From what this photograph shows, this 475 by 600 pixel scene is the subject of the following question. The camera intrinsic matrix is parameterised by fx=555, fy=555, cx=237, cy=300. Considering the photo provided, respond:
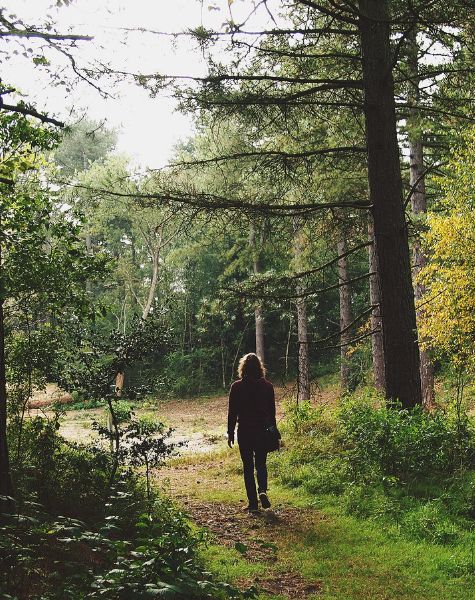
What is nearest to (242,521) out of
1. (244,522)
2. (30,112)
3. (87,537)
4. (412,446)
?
(244,522)

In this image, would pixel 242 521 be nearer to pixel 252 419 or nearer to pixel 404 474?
pixel 252 419

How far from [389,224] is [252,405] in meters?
3.07

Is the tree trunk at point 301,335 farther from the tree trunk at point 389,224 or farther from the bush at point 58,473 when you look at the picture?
the bush at point 58,473

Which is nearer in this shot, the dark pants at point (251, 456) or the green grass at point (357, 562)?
the green grass at point (357, 562)

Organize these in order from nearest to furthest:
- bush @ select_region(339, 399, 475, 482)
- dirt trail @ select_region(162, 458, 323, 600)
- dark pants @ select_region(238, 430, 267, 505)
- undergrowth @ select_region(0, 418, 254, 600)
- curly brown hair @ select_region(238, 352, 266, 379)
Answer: undergrowth @ select_region(0, 418, 254, 600) < dirt trail @ select_region(162, 458, 323, 600) < bush @ select_region(339, 399, 475, 482) < dark pants @ select_region(238, 430, 267, 505) < curly brown hair @ select_region(238, 352, 266, 379)

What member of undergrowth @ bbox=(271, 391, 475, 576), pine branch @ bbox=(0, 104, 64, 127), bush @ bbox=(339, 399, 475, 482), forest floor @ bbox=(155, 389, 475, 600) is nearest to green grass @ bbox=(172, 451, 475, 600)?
forest floor @ bbox=(155, 389, 475, 600)

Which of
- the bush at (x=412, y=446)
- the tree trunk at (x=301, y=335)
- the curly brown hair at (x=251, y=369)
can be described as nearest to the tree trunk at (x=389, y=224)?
the bush at (x=412, y=446)

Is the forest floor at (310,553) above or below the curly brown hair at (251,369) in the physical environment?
below

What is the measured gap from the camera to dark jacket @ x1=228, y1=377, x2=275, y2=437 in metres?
6.48

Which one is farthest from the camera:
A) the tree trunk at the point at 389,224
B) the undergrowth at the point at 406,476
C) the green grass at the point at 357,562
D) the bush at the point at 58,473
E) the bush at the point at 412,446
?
the tree trunk at the point at 389,224

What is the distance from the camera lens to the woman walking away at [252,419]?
6461mm

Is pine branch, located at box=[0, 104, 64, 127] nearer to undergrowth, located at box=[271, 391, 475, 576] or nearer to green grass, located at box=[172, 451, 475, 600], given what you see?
green grass, located at box=[172, 451, 475, 600]

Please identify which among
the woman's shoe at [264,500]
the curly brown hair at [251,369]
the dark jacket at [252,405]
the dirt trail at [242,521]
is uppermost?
the curly brown hair at [251,369]

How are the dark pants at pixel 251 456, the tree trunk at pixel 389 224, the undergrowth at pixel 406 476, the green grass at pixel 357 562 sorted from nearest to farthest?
the green grass at pixel 357 562 → the undergrowth at pixel 406 476 → the dark pants at pixel 251 456 → the tree trunk at pixel 389 224
